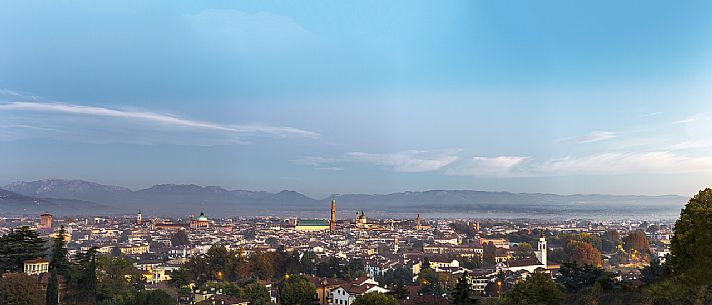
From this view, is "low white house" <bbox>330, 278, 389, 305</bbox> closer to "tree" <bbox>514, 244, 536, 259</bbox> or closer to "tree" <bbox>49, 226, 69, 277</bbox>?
"tree" <bbox>49, 226, 69, 277</bbox>

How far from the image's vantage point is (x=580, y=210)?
310 feet

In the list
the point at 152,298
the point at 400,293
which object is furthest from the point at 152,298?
the point at 400,293

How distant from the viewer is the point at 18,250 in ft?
47.2

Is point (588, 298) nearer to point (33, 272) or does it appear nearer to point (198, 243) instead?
point (33, 272)

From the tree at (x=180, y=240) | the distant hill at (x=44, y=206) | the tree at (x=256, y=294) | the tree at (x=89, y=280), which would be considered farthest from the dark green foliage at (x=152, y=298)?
the distant hill at (x=44, y=206)

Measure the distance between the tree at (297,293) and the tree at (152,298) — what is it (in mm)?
3479

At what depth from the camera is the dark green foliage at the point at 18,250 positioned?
1412 cm

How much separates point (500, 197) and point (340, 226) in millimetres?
43117

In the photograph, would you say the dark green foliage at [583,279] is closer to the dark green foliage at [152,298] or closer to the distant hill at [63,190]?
the dark green foliage at [152,298]

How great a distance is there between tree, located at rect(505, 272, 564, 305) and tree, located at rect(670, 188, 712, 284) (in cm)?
192

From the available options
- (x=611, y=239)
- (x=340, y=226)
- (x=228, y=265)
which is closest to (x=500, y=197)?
(x=340, y=226)

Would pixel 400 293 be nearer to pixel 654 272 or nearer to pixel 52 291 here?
pixel 654 272

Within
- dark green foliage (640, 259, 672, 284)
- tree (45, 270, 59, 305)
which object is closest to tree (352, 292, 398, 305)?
dark green foliage (640, 259, 672, 284)

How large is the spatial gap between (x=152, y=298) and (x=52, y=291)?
1782 mm
